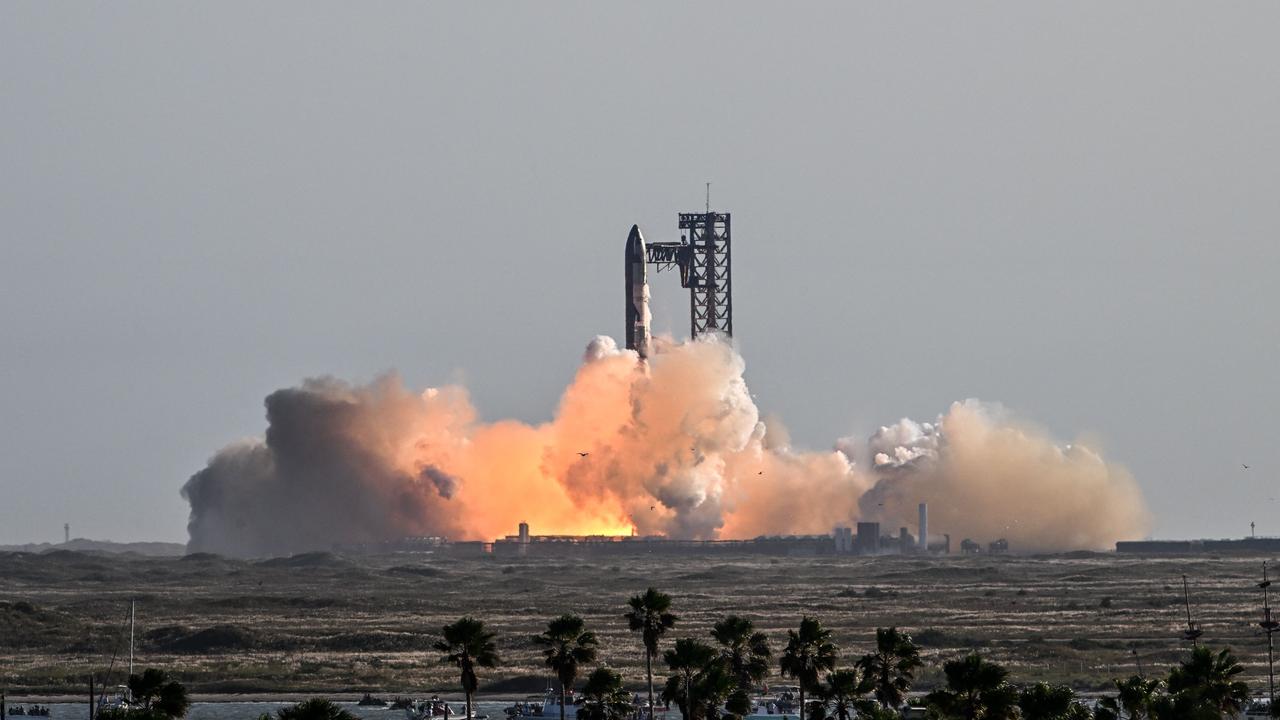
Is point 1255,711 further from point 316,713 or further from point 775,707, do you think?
point 316,713

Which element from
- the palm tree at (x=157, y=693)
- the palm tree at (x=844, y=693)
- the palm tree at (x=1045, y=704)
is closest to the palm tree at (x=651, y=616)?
the palm tree at (x=844, y=693)

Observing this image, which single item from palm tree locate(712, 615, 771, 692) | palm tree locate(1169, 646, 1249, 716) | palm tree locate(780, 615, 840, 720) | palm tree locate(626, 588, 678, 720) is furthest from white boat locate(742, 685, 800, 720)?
A: palm tree locate(1169, 646, 1249, 716)

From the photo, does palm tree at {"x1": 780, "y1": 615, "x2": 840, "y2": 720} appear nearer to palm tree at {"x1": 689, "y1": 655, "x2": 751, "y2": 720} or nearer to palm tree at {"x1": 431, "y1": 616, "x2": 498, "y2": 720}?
palm tree at {"x1": 689, "y1": 655, "x2": 751, "y2": 720}

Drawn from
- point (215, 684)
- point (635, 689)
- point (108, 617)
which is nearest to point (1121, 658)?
point (635, 689)

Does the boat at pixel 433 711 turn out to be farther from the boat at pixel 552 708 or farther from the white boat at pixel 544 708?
the boat at pixel 552 708

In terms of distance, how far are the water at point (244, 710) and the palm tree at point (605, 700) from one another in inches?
1293

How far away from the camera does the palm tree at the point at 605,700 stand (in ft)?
303

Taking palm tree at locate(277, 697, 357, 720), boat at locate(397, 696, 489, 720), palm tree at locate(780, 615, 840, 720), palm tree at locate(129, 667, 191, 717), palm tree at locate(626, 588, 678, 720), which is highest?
palm tree at locate(626, 588, 678, 720)

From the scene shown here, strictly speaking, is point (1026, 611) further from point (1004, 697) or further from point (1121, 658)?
point (1004, 697)

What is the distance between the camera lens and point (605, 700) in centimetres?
9400

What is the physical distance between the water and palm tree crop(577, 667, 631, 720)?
32.8 metres

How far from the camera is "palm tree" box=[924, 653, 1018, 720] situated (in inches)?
3238

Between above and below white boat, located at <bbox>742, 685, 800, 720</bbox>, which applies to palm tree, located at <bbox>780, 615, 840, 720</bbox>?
above

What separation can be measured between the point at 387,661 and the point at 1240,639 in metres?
57.1
